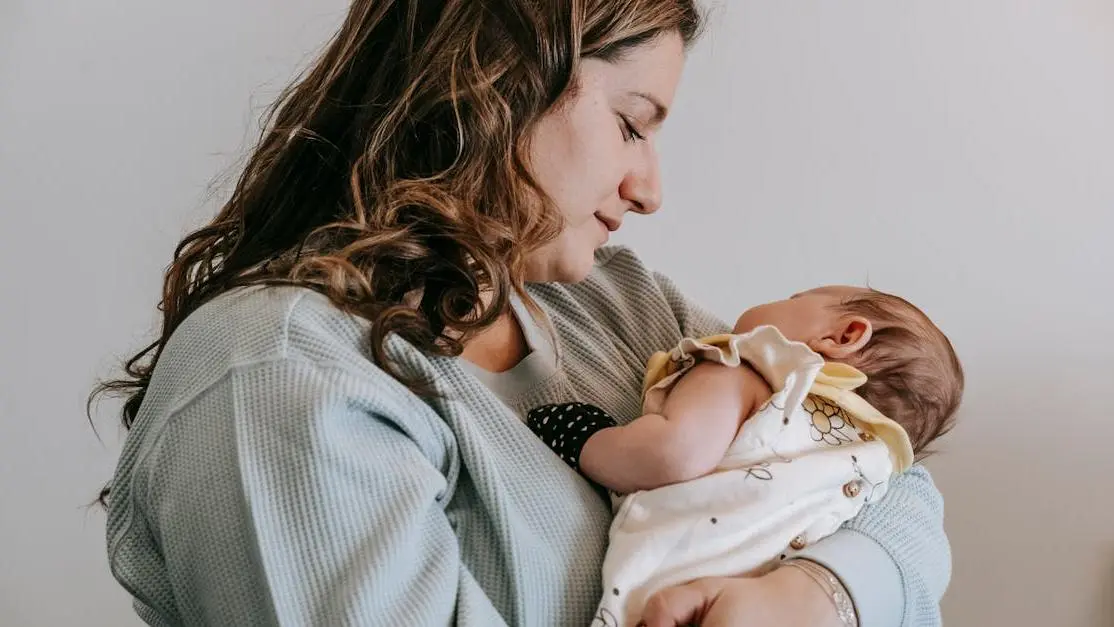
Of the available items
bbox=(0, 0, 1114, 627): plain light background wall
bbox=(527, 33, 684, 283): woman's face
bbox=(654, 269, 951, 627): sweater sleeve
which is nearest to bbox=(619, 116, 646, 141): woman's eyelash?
bbox=(527, 33, 684, 283): woman's face

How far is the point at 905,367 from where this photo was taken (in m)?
1.28

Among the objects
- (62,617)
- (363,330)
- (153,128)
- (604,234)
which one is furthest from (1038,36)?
(62,617)

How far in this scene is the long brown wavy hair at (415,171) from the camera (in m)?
1.10

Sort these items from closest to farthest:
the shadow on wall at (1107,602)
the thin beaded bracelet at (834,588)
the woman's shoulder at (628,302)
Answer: the thin beaded bracelet at (834,588)
the woman's shoulder at (628,302)
the shadow on wall at (1107,602)

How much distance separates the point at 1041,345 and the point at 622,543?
111 centimetres

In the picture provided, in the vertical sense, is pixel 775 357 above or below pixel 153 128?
below

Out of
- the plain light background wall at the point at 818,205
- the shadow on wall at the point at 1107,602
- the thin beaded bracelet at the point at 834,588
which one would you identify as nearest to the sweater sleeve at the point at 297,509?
the thin beaded bracelet at the point at 834,588

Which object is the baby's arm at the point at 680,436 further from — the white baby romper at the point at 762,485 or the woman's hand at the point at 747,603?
the woman's hand at the point at 747,603

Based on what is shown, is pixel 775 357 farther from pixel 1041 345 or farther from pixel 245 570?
pixel 1041 345

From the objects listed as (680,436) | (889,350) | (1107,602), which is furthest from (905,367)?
(1107,602)

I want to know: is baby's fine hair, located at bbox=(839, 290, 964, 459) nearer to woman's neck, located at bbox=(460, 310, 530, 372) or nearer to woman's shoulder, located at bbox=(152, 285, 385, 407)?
woman's neck, located at bbox=(460, 310, 530, 372)

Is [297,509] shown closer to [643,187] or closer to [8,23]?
[643,187]

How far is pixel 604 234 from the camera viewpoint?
4.41 ft

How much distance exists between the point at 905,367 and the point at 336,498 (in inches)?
27.1
